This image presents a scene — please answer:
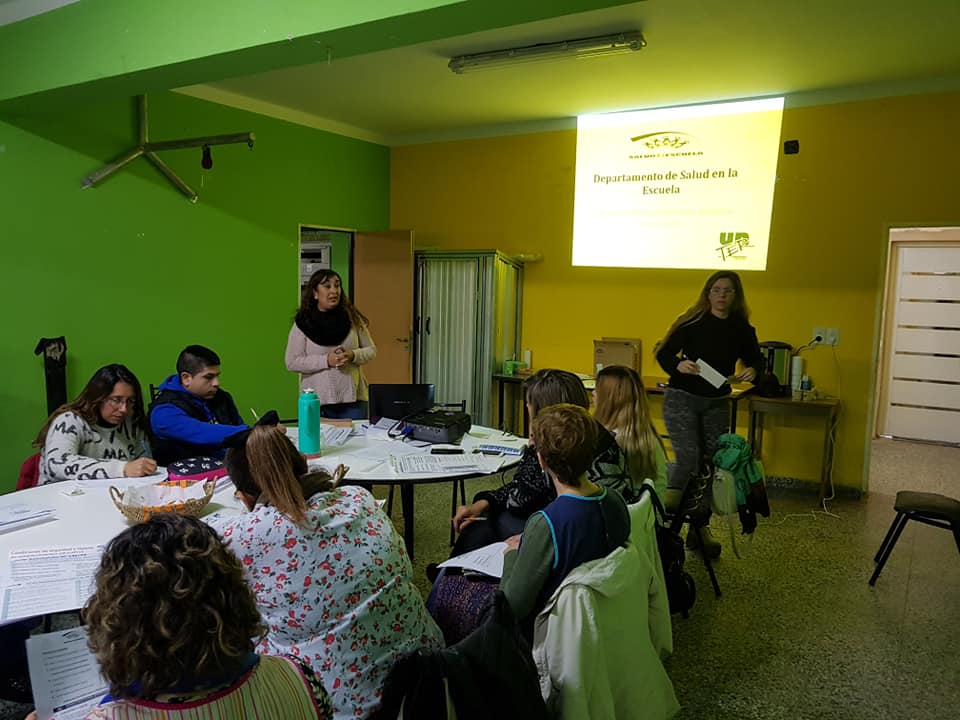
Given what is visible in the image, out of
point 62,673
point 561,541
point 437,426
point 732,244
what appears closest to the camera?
point 62,673

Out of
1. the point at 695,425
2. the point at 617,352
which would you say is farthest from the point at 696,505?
the point at 617,352

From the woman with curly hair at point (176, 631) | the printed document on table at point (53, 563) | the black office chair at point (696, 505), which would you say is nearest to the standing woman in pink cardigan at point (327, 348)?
the black office chair at point (696, 505)

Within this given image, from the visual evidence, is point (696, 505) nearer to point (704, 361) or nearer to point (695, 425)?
point (695, 425)

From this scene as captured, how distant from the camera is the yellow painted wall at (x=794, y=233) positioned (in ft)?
13.9

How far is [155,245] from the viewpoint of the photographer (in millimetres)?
4152

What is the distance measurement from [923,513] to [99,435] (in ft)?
11.3

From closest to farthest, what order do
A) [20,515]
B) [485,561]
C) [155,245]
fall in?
[20,515]
[485,561]
[155,245]

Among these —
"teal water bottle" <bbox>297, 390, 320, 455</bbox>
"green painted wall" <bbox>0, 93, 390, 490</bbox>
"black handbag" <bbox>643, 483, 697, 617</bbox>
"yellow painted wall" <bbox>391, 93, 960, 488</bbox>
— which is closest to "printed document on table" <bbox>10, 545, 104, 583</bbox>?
"teal water bottle" <bbox>297, 390, 320, 455</bbox>

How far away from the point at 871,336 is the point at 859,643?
2.48 m

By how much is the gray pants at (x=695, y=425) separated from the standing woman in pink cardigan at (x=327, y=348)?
1.72m

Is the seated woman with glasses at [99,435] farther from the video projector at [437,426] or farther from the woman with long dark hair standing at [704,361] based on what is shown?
the woman with long dark hair standing at [704,361]

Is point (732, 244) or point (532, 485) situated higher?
point (732, 244)

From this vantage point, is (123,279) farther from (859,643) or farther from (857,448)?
(857,448)

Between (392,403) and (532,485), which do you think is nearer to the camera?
(532,485)
